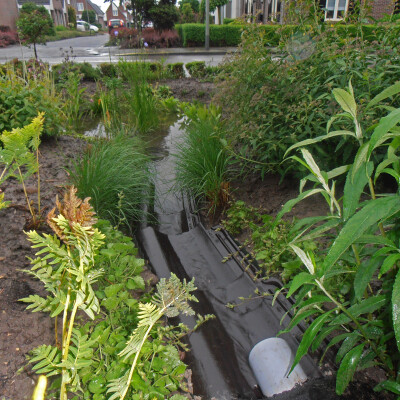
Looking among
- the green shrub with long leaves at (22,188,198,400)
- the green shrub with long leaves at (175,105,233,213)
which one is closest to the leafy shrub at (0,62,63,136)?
the green shrub with long leaves at (175,105,233,213)

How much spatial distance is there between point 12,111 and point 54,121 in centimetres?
51

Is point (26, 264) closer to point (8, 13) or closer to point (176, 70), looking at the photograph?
point (176, 70)

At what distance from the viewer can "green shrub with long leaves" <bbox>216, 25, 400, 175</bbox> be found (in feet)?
8.61

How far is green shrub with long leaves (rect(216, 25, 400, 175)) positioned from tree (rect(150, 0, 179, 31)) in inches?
919

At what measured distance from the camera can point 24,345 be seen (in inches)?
65.2

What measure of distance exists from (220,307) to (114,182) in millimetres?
1469

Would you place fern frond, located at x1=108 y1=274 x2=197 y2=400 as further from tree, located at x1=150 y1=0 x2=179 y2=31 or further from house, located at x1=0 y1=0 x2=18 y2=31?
house, located at x1=0 y1=0 x2=18 y2=31

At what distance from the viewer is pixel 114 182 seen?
319 cm

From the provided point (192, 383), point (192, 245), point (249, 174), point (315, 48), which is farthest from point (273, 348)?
point (315, 48)

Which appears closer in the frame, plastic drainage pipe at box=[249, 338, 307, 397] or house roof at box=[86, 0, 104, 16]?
plastic drainage pipe at box=[249, 338, 307, 397]

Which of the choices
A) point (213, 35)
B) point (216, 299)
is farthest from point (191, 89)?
point (213, 35)

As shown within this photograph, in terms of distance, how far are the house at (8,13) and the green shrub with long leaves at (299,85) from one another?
43.4 m

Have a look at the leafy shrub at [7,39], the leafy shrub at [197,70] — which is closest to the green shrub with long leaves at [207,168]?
the leafy shrub at [197,70]

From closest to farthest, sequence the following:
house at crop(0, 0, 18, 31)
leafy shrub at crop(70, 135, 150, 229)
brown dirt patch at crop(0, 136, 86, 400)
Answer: brown dirt patch at crop(0, 136, 86, 400) < leafy shrub at crop(70, 135, 150, 229) < house at crop(0, 0, 18, 31)
